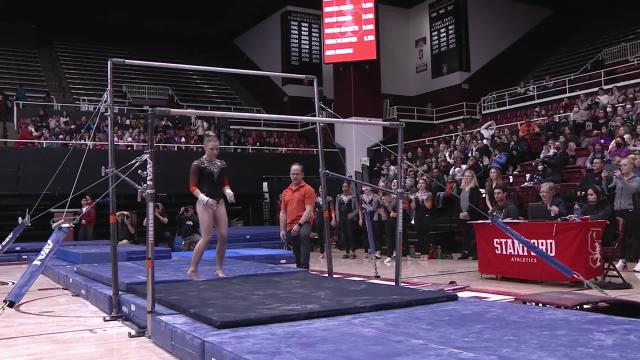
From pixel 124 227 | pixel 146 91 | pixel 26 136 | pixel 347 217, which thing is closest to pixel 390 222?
pixel 347 217

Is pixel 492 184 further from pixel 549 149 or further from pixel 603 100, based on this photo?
pixel 603 100

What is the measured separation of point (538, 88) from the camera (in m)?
20.9

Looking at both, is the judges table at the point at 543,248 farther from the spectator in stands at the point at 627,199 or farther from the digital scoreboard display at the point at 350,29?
the digital scoreboard display at the point at 350,29

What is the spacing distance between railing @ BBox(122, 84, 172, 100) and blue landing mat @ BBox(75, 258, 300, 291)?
1553cm

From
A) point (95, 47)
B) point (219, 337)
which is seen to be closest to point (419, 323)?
point (219, 337)

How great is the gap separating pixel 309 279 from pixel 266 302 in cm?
156

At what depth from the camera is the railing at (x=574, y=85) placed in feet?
56.2

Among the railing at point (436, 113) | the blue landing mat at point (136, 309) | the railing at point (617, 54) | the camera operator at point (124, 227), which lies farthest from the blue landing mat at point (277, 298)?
the railing at point (436, 113)

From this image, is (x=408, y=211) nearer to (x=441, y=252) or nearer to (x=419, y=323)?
(x=441, y=252)

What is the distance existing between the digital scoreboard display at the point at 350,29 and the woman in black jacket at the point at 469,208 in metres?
8.46

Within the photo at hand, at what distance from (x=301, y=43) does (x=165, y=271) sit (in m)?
16.5

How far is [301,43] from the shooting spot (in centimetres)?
2236

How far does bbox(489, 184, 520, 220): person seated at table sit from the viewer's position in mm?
8328

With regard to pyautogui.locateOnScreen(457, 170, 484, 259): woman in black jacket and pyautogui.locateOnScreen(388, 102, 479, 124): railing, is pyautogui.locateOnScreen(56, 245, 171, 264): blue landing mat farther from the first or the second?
pyautogui.locateOnScreen(388, 102, 479, 124): railing
